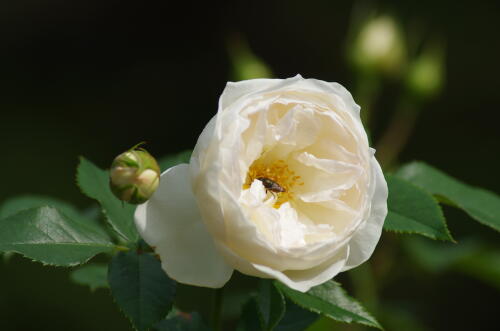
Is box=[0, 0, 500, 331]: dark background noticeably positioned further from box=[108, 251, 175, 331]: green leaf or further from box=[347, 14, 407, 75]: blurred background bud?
box=[108, 251, 175, 331]: green leaf

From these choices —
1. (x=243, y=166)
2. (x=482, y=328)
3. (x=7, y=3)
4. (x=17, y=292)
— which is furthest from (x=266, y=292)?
(x=7, y=3)

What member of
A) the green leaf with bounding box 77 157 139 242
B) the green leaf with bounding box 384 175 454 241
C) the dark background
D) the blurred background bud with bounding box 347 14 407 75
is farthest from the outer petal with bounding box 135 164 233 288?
the dark background

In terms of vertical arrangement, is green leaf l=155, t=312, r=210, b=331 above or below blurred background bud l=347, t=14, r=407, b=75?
below

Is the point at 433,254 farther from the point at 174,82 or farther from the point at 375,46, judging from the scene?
the point at 174,82

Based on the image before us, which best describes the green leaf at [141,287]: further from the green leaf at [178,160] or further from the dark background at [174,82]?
the dark background at [174,82]

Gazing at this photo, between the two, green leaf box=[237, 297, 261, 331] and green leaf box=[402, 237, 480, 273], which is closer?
green leaf box=[237, 297, 261, 331]

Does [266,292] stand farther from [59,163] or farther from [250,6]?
[250,6]
